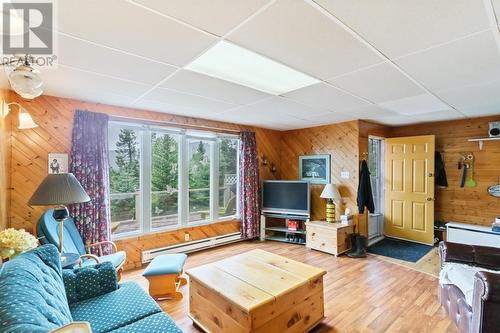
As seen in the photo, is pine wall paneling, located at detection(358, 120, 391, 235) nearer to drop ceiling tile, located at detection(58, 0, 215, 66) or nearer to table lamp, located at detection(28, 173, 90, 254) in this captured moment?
drop ceiling tile, located at detection(58, 0, 215, 66)

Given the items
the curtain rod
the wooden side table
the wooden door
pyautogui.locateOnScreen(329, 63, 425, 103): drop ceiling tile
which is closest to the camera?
pyautogui.locateOnScreen(329, 63, 425, 103): drop ceiling tile

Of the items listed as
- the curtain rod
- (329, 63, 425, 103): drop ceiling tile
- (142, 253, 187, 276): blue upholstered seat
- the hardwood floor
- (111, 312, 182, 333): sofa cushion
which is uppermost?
(329, 63, 425, 103): drop ceiling tile

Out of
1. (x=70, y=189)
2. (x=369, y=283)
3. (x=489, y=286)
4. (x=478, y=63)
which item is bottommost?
(x=369, y=283)

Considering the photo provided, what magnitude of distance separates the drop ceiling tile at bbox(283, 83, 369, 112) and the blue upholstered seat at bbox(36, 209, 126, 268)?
2.78 meters

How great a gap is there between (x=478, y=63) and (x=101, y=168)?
4143 millimetres

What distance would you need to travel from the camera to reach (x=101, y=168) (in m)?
3.21

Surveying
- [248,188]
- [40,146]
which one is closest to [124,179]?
[40,146]

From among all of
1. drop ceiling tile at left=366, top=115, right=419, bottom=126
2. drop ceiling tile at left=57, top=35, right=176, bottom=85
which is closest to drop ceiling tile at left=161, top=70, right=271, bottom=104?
drop ceiling tile at left=57, top=35, right=176, bottom=85

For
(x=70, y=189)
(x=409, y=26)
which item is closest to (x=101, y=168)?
(x=70, y=189)

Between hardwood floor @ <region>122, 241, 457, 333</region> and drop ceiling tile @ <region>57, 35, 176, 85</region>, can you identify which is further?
hardwood floor @ <region>122, 241, 457, 333</region>

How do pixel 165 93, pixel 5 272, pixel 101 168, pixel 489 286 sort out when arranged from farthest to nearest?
pixel 101 168
pixel 165 93
pixel 489 286
pixel 5 272

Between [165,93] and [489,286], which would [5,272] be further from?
[489,286]

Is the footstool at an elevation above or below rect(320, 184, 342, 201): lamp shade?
below

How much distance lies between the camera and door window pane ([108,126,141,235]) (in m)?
3.54
